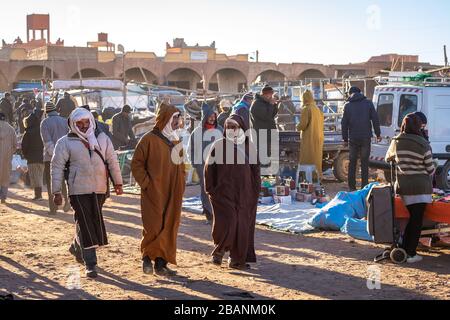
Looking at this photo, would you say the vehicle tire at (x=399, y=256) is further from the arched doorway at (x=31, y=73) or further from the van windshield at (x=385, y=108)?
the arched doorway at (x=31, y=73)

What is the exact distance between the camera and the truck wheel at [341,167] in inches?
600

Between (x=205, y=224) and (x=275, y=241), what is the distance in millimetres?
1636

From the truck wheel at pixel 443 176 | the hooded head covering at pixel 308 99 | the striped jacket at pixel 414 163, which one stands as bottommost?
the truck wheel at pixel 443 176

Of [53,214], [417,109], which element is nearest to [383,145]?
[417,109]

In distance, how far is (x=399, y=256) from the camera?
25.9 ft

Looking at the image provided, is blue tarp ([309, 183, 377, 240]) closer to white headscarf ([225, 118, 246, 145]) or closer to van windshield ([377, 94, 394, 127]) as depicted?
white headscarf ([225, 118, 246, 145])

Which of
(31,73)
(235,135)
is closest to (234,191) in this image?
(235,135)

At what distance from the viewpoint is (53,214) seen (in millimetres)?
12039

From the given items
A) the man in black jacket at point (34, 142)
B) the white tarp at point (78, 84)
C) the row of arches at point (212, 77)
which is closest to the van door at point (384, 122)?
the man in black jacket at point (34, 142)

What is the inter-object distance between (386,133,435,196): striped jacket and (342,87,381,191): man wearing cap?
5030 millimetres

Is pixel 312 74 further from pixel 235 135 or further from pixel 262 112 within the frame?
pixel 235 135

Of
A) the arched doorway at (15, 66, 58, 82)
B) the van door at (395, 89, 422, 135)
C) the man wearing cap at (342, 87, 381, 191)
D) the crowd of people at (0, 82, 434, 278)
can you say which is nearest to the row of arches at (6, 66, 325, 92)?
the arched doorway at (15, 66, 58, 82)

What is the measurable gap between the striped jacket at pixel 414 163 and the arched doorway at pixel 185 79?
46240 mm

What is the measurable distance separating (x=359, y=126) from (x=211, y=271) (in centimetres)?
591
